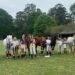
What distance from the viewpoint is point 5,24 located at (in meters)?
106

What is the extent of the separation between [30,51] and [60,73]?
833 cm

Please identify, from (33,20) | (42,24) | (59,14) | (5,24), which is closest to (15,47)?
(42,24)

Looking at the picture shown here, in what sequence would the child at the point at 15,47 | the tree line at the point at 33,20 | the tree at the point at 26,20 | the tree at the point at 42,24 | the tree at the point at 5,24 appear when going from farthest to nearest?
the tree at the point at 5,24 < the tree at the point at 26,20 < the tree line at the point at 33,20 < the tree at the point at 42,24 < the child at the point at 15,47

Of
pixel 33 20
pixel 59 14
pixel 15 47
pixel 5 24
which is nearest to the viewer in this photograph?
pixel 15 47

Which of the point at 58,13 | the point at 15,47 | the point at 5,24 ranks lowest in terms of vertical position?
the point at 15,47

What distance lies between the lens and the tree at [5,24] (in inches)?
3935

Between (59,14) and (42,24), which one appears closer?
(42,24)

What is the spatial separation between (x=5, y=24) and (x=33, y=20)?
9402 mm

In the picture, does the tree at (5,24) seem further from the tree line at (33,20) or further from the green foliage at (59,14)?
the green foliage at (59,14)

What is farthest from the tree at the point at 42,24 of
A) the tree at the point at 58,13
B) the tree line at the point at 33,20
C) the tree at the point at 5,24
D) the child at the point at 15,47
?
the child at the point at 15,47

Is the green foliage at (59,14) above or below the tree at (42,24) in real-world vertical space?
above

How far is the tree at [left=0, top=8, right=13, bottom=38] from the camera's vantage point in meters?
99.9

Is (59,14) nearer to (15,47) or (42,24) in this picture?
(42,24)

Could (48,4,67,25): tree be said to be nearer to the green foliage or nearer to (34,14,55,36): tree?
the green foliage
